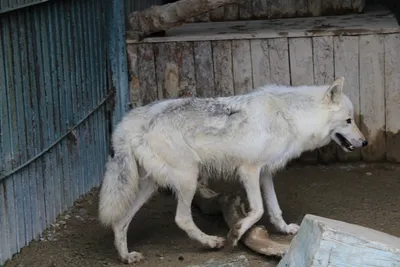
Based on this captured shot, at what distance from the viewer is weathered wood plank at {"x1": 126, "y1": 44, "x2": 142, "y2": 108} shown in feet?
27.7

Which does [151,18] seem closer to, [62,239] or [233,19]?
[233,19]

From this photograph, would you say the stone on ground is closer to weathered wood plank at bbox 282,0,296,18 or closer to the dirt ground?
the dirt ground

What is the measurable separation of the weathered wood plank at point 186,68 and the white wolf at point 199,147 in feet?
5.89

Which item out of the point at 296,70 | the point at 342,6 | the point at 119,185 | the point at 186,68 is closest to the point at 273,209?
the point at 119,185

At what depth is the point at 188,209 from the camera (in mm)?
6426

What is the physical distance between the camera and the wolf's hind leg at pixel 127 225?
6.45m

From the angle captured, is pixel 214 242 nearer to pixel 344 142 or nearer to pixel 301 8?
pixel 344 142

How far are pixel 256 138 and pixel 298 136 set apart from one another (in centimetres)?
44

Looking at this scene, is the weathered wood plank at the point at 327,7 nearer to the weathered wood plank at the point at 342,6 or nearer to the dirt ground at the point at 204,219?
the weathered wood plank at the point at 342,6

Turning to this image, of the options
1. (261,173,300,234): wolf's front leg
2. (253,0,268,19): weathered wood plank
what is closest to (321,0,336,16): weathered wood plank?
(253,0,268,19): weathered wood plank

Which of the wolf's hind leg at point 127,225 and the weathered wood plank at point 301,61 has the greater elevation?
the weathered wood plank at point 301,61

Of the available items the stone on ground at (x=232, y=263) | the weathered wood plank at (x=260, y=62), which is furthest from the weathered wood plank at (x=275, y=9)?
the stone on ground at (x=232, y=263)

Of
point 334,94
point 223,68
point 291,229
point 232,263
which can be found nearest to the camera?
point 232,263

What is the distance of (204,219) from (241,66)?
1.76 metres
